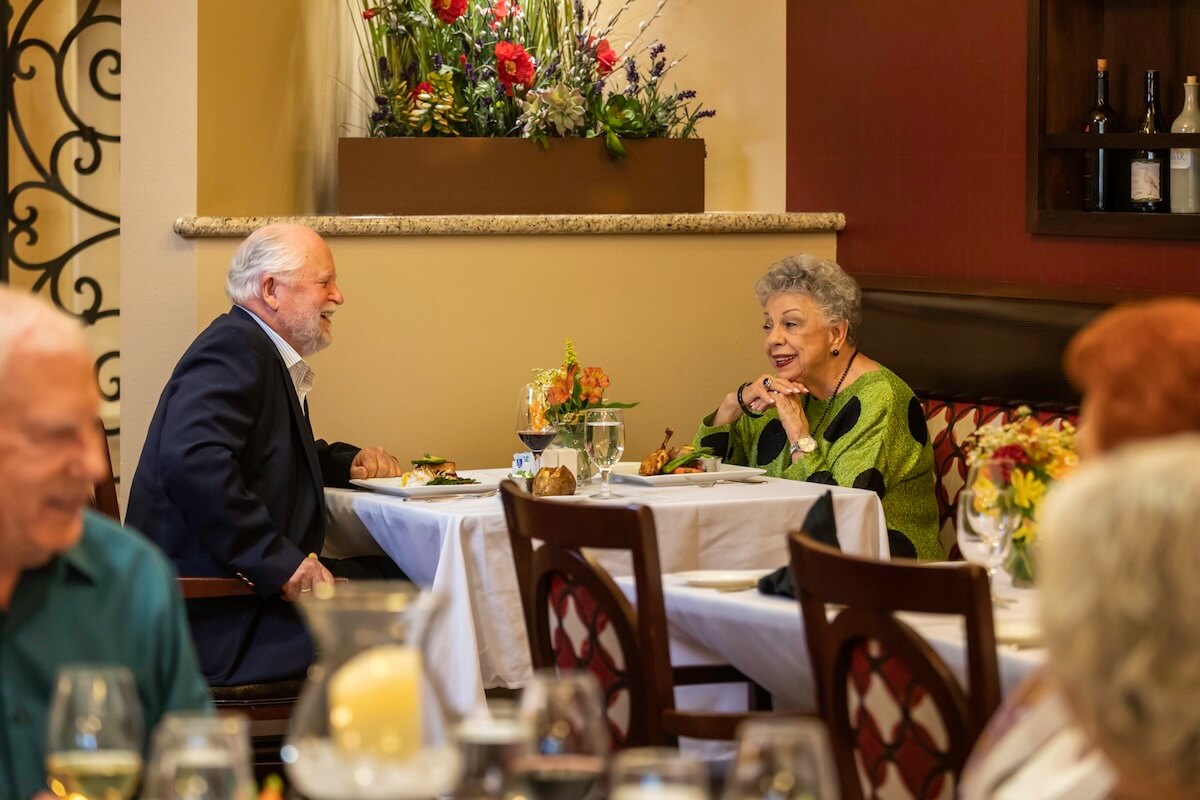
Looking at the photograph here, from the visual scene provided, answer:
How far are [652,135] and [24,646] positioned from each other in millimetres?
4023

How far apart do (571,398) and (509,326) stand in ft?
3.51

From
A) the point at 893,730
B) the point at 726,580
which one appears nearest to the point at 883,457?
the point at 726,580

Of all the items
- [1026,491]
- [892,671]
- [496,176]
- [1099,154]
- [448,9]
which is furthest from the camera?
[496,176]

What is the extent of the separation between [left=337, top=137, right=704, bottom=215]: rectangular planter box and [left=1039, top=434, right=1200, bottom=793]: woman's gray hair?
4.36m

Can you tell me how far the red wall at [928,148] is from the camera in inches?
194

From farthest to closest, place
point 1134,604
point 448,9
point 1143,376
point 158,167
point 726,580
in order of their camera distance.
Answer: point 448,9 → point 158,167 → point 726,580 → point 1143,376 → point 1134,604

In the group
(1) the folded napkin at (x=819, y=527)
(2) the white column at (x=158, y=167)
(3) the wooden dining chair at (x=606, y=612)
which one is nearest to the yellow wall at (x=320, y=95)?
(2) the white column at (x=158, y=167)

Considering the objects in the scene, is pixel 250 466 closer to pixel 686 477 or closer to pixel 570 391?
pixel 570 391

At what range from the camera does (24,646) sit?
195 cm

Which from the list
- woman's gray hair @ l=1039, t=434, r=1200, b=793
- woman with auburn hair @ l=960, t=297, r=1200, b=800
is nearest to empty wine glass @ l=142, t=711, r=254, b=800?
woman's gray hair @ l=1039, t=434, r=1200, b=793

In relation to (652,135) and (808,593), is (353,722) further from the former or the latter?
(652,135)

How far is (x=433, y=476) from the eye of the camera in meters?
4.35

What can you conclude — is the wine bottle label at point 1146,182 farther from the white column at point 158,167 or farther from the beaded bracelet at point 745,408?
the white column at point 158,167

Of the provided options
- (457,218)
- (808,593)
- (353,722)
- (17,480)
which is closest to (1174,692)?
(353,722)
